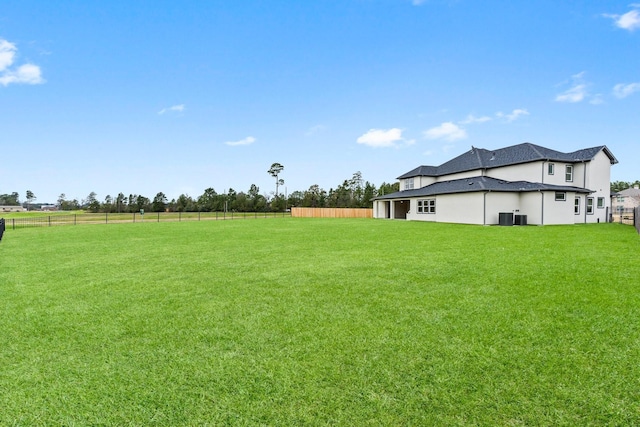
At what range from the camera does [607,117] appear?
19453 mm

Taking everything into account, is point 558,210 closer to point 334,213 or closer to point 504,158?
point 504,158

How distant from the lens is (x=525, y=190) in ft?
65.6

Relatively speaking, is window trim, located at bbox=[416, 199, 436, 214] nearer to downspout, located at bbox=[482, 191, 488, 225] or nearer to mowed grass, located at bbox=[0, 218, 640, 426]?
downspout, located at bbox=[482, 191, 488, 225]

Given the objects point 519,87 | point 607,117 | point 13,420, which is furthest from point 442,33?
point 13,420

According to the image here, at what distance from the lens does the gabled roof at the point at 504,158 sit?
22281mm

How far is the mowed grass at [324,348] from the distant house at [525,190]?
628 inches

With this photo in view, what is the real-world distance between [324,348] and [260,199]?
2375 inches

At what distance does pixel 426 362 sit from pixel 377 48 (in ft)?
57.6

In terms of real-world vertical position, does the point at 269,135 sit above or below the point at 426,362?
above

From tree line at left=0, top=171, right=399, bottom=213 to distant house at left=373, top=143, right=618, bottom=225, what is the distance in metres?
26.9

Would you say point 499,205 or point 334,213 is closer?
point 499,205

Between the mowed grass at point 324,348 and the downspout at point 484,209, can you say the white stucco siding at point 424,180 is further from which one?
the mowed grass at point 324,348

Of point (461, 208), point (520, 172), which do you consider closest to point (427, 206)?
point (461, 208)

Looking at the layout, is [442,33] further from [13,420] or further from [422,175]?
[13,420]
